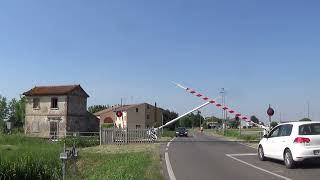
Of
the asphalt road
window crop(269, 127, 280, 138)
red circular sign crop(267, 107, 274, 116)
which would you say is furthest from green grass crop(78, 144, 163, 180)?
red circular sign crop(267, 107, 274, 116)

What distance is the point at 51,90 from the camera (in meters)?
72.4

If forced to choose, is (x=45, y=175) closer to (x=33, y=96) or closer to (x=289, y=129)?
(x=289, y=129)

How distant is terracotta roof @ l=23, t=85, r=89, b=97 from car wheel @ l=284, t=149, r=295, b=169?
53.8 meters

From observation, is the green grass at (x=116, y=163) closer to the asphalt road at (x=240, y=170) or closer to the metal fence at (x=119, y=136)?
the asphalt road at (x=240, y=170)

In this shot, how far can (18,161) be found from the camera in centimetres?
→ 2548

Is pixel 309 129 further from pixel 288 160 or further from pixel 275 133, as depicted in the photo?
pixel 275 133

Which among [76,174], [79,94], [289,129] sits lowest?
[76,174]

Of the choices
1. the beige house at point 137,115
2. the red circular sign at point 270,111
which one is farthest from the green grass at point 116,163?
the beige house at point 137,115

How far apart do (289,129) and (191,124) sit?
176 meters

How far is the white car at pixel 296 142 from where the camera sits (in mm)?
17859

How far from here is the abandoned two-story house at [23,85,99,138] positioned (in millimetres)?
70062

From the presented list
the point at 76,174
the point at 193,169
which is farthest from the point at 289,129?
the point at 76,174

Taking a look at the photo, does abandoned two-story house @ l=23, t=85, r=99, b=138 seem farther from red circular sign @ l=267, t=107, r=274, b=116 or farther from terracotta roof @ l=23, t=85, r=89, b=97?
red circular sign @ l=267, t=107, r=274, b=116

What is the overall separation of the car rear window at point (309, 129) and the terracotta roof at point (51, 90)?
54194 mm
